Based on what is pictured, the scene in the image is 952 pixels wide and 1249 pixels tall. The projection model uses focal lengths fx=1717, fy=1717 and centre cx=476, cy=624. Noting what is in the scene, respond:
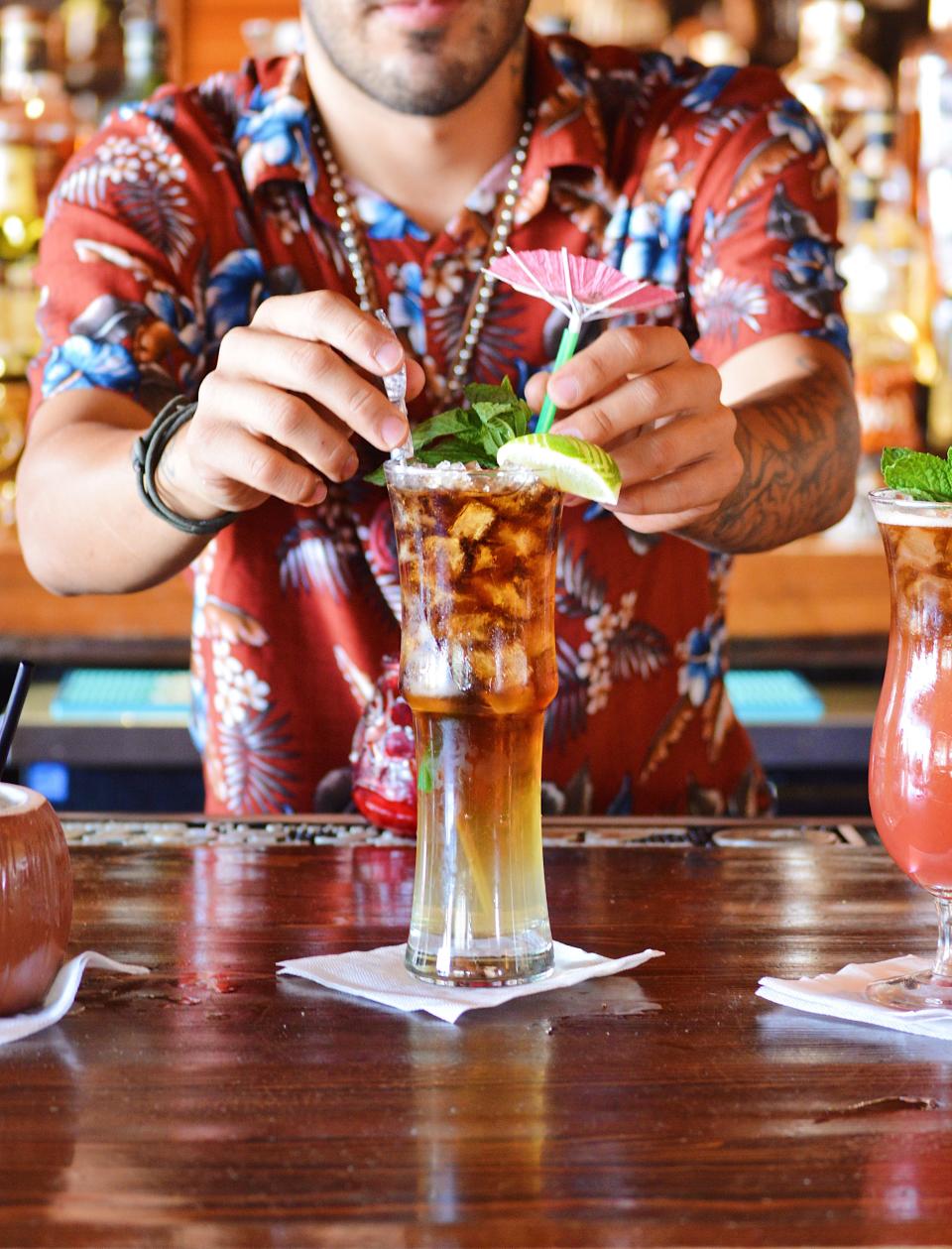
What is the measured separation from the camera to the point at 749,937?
1.13m

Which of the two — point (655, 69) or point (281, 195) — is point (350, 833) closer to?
point (281, 195)

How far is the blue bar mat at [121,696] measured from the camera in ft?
8.89

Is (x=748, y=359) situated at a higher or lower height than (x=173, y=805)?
higher

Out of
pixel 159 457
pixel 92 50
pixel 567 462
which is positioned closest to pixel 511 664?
pixel 567 462

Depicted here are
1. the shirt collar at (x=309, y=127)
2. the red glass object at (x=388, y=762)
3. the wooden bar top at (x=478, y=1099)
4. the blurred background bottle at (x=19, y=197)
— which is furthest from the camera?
the blurred background bottle at (x=19, y=197)

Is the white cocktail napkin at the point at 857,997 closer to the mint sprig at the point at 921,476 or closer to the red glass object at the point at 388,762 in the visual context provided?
the mint sprig at the point at 921,476

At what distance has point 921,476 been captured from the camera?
98 centimetres

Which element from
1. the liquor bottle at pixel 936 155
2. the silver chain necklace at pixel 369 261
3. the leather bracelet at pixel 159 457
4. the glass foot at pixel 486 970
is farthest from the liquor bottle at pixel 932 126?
the glass foot at pixel 486 970

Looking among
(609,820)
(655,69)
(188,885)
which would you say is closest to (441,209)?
(655,69)

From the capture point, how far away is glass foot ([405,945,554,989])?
1.02 meters

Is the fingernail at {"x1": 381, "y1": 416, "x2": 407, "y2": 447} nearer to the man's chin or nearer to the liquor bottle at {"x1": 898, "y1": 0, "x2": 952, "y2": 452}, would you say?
the man's chin

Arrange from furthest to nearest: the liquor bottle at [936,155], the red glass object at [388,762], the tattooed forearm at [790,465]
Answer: the liquor bottle at [936,155]
the tattooed forearm at [790,465]
the red glass object at [388,762]

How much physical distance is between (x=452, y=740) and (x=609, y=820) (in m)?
0.48

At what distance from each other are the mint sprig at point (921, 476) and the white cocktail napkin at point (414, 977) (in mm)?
327
